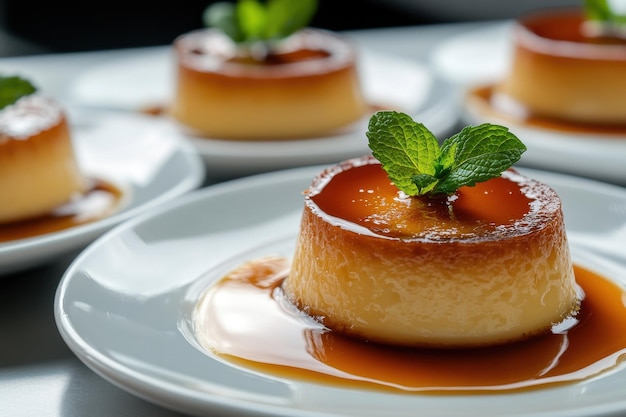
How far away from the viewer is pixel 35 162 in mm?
2516

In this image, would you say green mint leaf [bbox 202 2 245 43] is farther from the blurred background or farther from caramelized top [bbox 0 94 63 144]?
the blurred background

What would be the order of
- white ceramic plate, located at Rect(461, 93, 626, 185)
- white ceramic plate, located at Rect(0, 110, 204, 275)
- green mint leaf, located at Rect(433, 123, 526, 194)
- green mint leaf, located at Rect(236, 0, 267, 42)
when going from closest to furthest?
green mint leaf, located at Rect(433, 123, 526, 194), white ceramic plate, located at Rect(0, 110, 204, 275), white ceramic plate, located at Rect(461, 93, 626, 185), green mint leaf, located at Rect(236, 0, 267, 42)

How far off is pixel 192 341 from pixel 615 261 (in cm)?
93

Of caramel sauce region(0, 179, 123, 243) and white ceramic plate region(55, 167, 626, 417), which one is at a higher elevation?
white ceramic plate region(55, 167, 626, 417)

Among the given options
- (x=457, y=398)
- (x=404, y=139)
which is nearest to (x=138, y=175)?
(x=404, y=139)

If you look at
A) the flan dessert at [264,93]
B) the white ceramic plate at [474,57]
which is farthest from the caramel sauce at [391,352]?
the white ceramic plate at [474,57]

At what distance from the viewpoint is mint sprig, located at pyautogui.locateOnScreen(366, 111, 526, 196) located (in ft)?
6.17

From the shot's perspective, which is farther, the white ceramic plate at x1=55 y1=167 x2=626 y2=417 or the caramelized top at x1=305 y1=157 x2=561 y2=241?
the caramelized top at x1=305 y1=157 x2=561 y2=241

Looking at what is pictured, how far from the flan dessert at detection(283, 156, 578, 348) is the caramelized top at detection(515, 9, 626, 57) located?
1.53 m

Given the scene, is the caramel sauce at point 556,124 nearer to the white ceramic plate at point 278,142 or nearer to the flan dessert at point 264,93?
the white ceramic plate at point 278,142

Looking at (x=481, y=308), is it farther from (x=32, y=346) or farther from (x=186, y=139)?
(x=186, y=139)

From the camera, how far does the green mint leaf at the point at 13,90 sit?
248 centimetres

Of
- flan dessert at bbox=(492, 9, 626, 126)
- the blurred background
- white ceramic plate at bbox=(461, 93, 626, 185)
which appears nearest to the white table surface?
white ceramic plate at bbox=(461, 93, 626, 185)

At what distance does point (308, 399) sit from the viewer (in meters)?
1.52
